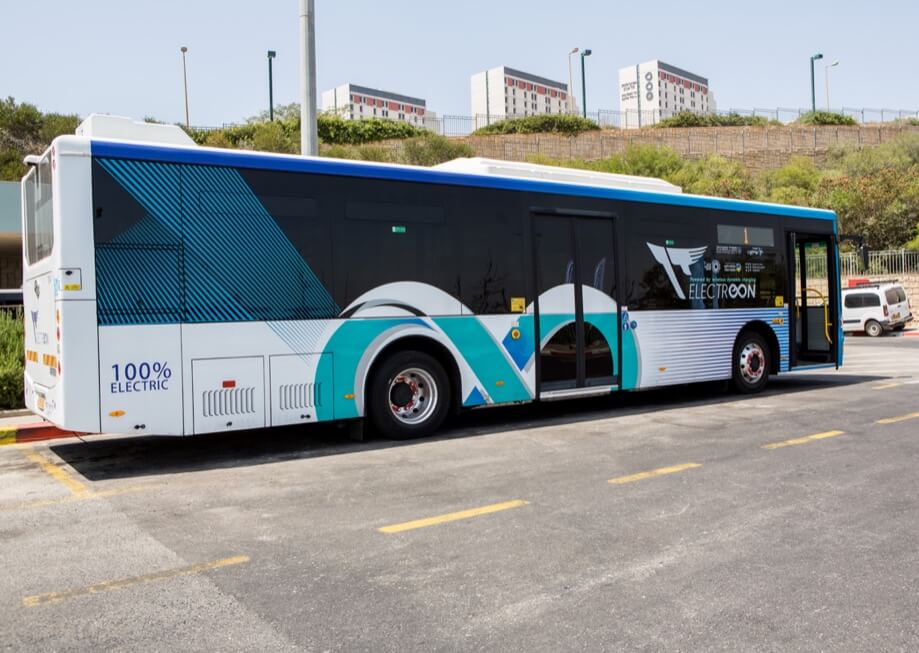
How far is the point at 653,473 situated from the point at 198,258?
186 inches

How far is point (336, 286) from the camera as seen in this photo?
867 centimetres

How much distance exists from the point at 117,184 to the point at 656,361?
754cm

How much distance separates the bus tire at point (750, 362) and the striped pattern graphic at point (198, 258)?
7.44m

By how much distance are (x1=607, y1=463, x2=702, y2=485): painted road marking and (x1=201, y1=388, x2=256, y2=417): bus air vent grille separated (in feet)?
11.9

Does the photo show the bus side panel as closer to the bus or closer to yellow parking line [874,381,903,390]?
the bus

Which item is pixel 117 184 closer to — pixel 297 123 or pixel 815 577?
pixel 815 577

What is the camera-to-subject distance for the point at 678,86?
176 m

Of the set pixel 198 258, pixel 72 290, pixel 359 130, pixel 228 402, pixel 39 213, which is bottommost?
pixel 228 402

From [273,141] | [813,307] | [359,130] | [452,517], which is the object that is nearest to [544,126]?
[359,130]

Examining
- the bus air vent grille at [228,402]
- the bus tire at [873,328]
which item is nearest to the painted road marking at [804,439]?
the bus air vent grille at [228,402]

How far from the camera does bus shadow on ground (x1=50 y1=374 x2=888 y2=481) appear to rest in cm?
814

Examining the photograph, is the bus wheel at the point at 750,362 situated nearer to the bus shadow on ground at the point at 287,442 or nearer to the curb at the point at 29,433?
the bus shadow on ground at the point at 287,442

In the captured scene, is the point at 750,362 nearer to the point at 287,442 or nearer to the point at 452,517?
the point at 287,442

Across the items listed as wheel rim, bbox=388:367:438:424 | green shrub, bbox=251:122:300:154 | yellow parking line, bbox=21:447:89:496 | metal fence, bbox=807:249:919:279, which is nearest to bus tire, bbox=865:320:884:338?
metal fence, bbox=807:249:919:279
